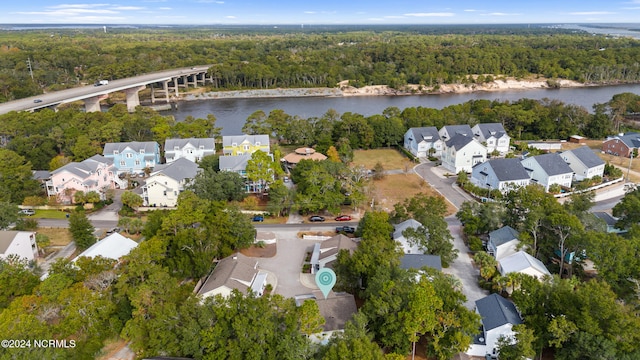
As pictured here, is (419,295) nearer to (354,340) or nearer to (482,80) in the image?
(354,340)

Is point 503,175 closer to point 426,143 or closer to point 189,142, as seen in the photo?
point 426,143

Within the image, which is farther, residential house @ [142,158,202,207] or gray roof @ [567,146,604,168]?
gray roof @ [567,146,604,168]

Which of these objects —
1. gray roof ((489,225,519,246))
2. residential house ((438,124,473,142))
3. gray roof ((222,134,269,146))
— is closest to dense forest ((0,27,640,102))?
residential house ((438,124,473,142))

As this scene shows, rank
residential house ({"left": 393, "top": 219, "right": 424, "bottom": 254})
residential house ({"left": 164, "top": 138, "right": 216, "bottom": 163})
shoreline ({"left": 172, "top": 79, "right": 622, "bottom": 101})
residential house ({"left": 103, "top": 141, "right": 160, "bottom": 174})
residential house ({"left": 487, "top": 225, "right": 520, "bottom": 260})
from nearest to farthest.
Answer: residential house ({"left": 487, "top": 225, "right": 520, "bottom": 260}) → residential house ({"left": 393, "top": 219, "right": 424, "bottom": 254}) → residential house ({"left": 103, "top": 141, "right": 160, "bottom": 174}) → residential house ({"left": 164, "top": 138, "right": 216, "bottom": 163}) → shoreline ({"left": 172, "top": 79, "right": 622, "bottom": 101})

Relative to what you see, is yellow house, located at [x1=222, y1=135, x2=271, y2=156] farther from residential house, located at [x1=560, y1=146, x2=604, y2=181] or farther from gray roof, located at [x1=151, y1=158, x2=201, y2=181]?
residential house, located at [x1=560, y1=146, x2=604, y2=181]

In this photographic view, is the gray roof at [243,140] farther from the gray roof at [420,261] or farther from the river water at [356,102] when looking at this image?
the gray roof at [420,261]

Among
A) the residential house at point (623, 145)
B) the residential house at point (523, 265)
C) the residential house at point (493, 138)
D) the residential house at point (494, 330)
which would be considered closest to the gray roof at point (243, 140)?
the residential house at point (493, 138)

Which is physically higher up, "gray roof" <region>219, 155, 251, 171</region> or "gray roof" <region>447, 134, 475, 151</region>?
"gray roof" <region>447, 134, 475, 151</region>
